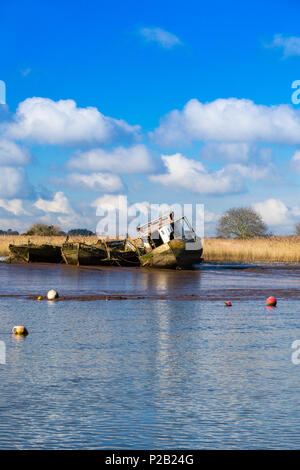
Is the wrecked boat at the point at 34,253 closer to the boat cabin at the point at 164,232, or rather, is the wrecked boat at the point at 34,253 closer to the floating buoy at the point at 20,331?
the boat cabin at the point at 164,232

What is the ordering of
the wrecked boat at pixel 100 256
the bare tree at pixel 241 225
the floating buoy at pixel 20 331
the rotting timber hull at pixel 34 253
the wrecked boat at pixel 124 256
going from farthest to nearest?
1. the bare tree at pixel 241 225
2. the rotting timber hull at pixel 34 253
3. the wrecked boat at pixel 100 256
4. the wrecked boat at pixel 124 256
5. the floating buoy at pixel 20 331

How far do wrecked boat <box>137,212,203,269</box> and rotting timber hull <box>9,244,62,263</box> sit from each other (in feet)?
22.9

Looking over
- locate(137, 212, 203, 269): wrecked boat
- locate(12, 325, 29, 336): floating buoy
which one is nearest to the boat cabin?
locate(137, 212, 203, 269): wrecked boat

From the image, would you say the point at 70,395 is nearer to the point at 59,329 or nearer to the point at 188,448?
the point at 188,448

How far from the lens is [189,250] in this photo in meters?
40.8

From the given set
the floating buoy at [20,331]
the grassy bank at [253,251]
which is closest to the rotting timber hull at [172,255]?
the grassy bank at [253,251]

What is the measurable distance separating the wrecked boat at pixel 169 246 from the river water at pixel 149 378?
67.8 feet

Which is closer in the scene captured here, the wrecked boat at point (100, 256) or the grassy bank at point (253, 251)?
the wrecked boat at point (100, 256)

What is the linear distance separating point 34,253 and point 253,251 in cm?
1707

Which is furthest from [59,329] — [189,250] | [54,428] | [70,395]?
[189,250]

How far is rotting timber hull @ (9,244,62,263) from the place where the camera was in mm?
48062

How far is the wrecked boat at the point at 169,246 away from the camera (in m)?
40.2

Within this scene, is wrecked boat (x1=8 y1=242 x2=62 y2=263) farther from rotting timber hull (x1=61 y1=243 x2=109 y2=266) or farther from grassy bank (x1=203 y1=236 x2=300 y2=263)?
grassy bank (x1=203 y1=236 x2=300 y2=263)

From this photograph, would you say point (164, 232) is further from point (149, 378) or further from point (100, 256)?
point (149, 378)
